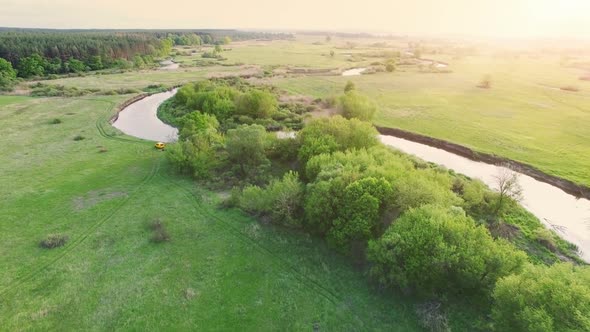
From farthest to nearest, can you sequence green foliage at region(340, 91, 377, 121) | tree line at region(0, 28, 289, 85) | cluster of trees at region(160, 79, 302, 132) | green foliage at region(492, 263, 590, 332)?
tree line at region(0, 28, 289, 85)
cluster of trees at region(160, 79, 302, 132)
green foliage at region(340, 91, 377, 121)
green foliage at region(492, 263, 590, 332)

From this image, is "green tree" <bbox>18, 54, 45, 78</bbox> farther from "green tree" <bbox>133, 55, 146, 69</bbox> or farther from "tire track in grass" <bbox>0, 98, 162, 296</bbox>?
"tire track in grass" <bbox>0, 98, 162, 296</bbox>

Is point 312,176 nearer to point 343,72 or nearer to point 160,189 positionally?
point 160,189

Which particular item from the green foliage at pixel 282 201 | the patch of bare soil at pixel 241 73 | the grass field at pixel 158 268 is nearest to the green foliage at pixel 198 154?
the grass field at pixel 158 268

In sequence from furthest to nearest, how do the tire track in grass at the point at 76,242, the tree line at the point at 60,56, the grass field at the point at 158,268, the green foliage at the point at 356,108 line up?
the tree line at the point at 60,56 → the green foliage at the point at 356,108 → the tire track in grass at the point at 76,242 → the grass field at the point at 158,268

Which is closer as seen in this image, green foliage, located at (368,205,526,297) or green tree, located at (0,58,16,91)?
green foliage, located at (368,205,526,297)

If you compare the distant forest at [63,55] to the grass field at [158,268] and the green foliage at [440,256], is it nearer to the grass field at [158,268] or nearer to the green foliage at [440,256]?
the grass field at [158,268]

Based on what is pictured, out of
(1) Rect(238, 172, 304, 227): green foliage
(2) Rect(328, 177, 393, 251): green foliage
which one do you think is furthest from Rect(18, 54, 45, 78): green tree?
(2) Rect(328, 177, 393, 251): green foliage

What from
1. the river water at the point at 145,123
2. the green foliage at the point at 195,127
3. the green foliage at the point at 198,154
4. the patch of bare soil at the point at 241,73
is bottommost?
the river water at the point at 145,123
